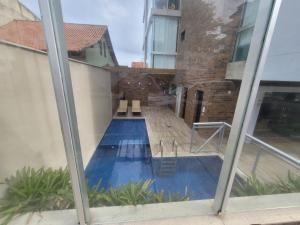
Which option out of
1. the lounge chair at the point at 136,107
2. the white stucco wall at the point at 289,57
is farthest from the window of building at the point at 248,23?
the lounge chair at the point at 136,107

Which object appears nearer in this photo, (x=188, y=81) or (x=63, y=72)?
(x=63, y=72)

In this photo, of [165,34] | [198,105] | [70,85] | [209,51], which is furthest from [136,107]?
[70,85]

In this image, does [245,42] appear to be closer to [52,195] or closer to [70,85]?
[70,85]

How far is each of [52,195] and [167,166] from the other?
2.89m

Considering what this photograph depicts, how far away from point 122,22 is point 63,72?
161 centimetres

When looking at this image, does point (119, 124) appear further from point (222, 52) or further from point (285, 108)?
point (285, 108)

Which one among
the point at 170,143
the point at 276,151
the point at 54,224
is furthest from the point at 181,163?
the point at 54,224

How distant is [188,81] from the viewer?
6.50 m

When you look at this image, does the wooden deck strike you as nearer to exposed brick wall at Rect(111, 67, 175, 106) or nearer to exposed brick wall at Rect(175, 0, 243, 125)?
exposed brick wall at Rect(175, 0, 243, 125)

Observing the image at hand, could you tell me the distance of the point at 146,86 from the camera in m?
9.51

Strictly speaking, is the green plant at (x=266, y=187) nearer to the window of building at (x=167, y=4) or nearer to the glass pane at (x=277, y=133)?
the glass pane at (x=277, y=133)

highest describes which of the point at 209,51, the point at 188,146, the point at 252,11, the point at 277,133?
the point at 209,51

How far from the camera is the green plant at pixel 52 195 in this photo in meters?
1.09

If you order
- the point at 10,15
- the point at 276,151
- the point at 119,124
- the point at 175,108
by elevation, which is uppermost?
the point at 10,15
